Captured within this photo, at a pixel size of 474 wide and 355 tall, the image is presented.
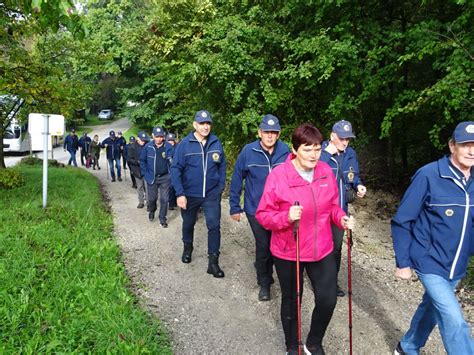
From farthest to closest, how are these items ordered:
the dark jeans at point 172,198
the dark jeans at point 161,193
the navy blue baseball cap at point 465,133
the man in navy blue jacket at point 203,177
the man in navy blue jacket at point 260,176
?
the dark jeans at point 172,198 → the dark jeans at point 161,193 → the man in navy blue jacket at point 203,177 → the man in navy blue jacket at point 260,176 → the navy blue baseball cap at point 465,133

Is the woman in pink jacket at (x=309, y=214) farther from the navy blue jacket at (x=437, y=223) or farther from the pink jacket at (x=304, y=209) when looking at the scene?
the navy blue jacket at (x=437, y=223)

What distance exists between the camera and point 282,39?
9.34m

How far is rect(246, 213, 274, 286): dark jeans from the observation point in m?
4.82

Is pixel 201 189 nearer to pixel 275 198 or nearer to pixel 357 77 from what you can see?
pixel 275 198

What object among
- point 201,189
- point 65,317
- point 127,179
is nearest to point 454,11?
point 201,189

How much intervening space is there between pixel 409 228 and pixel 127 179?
14817 mm

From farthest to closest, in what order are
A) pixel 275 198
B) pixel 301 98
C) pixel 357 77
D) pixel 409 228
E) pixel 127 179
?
pixel 127 179 → pixel 301 98 → pixel 357 77 → pixel 275 198 → pixel 409 228

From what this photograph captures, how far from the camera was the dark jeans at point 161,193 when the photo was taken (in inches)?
329

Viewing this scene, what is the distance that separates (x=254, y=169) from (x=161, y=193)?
4.14 metres

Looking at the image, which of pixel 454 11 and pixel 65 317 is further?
pixel 454 11

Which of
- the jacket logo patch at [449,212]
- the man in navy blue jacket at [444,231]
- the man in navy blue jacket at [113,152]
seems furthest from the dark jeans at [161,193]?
the man in navy blue jacket at [113,152]

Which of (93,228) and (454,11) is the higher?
(454,11)

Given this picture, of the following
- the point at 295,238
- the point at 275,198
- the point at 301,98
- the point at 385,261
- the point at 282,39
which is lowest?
the point at 385,261

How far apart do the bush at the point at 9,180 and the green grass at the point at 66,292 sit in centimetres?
354
